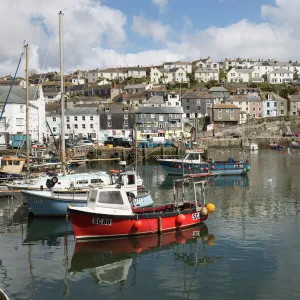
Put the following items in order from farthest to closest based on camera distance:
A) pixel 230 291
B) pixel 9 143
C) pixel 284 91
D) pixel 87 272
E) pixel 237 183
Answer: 1. pixel 284 91
2. pixel 9 143
3. pixel 237 183
4. pixel 87 272
5. pixel 230 291

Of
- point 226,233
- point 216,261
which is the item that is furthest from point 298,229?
point 216,261

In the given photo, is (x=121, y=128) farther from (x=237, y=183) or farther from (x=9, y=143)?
(x=237, y=183)

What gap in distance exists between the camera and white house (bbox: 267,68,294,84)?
12850cm

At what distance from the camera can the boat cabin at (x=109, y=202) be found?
20.1m

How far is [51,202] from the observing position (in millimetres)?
24609

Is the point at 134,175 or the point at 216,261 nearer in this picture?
the point at 216,261

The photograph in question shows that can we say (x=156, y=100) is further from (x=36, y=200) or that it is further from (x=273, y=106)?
(x=36, y=200)

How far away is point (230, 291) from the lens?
1464 cm

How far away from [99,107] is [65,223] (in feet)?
183

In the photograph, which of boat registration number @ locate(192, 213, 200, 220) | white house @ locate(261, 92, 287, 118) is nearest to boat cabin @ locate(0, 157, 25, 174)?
boat registration number @ locate(192, 213, 200, 220)

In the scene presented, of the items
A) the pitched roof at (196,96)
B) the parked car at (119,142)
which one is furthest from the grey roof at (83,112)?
the pitched roof at (196,96)

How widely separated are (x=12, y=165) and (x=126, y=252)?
21.8m

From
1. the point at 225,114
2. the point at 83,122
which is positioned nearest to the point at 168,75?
the point at 225,114

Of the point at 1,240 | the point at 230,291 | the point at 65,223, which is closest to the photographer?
the point at 230,291
